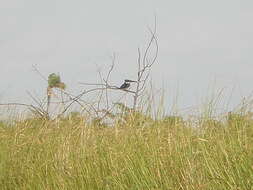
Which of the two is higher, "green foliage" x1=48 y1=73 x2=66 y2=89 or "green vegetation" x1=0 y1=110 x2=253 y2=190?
"green foliage" x1=48 y1=73 x2=66 y2=89

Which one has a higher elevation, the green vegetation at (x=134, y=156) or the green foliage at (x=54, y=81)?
the green foliage at (x=54, y=81)

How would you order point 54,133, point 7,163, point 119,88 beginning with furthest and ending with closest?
1. point 119,88
2. point 54,133
3. point 7,163

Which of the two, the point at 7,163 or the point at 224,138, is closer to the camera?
the point at 224,138

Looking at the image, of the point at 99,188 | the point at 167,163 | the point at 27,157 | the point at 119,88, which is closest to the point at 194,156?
the point at 167,163

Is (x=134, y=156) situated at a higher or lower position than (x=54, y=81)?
lower

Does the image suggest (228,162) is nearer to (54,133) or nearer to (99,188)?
(99,188)

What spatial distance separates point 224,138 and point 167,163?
0.41 metres

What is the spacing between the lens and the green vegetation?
256 centimetres

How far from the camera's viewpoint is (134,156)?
2.97 metres

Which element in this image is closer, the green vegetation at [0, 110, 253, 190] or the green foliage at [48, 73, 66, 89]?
the green vegetation at [0, 110, 253, 190]

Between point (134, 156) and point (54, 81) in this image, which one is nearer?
point (134, 156)

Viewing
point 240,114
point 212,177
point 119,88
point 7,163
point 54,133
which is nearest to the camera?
point 212,177

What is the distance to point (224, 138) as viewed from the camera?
2.99m

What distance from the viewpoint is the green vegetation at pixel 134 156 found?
2562 millimetres
